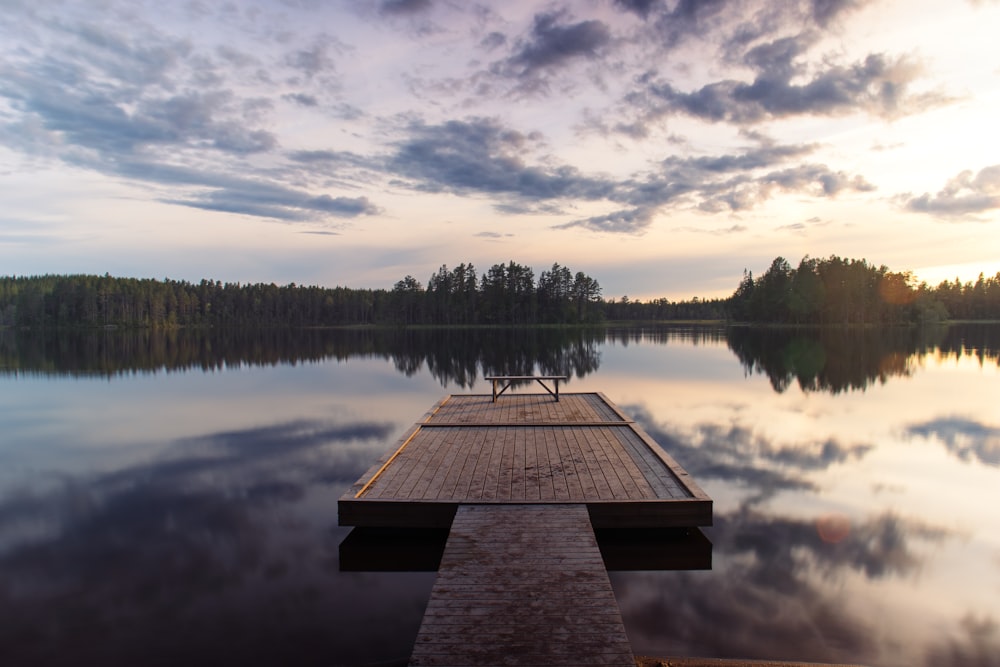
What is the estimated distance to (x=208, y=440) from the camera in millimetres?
15000

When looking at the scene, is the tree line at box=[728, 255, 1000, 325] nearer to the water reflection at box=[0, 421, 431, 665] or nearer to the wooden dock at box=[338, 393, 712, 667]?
the wooden dock at box=[338, 393, 712, 667]

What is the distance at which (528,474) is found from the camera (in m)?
8.48

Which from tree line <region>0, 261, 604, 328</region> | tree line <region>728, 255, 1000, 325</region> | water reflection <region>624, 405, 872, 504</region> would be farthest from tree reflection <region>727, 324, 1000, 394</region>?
tree line <region>0, 261, 604, 328</region>

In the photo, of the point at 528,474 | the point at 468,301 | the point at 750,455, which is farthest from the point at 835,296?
the point at 528,474

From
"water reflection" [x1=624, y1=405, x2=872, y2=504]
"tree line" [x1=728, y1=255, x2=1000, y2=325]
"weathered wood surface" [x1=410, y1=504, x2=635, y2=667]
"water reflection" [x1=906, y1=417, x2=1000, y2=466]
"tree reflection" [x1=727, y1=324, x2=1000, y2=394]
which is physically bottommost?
"water reflection" [x1=624, y1=405, x2=872, y2=504]

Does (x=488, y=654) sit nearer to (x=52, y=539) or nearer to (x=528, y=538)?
(x=528, y=538)

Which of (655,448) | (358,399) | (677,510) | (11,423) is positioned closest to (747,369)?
(358,399)

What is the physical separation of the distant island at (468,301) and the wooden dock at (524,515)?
88138 millimetres

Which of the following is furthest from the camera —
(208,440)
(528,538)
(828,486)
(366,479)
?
(208,440)

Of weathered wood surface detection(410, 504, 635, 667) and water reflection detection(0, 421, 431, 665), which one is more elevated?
weathered wood surface detection(410, 504, 635, 667)

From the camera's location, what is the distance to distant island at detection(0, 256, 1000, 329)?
9150 centimetres

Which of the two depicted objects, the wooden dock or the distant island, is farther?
the distant island

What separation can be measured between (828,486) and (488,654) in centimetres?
904

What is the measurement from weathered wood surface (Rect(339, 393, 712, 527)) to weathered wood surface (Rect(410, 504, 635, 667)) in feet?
2.44
